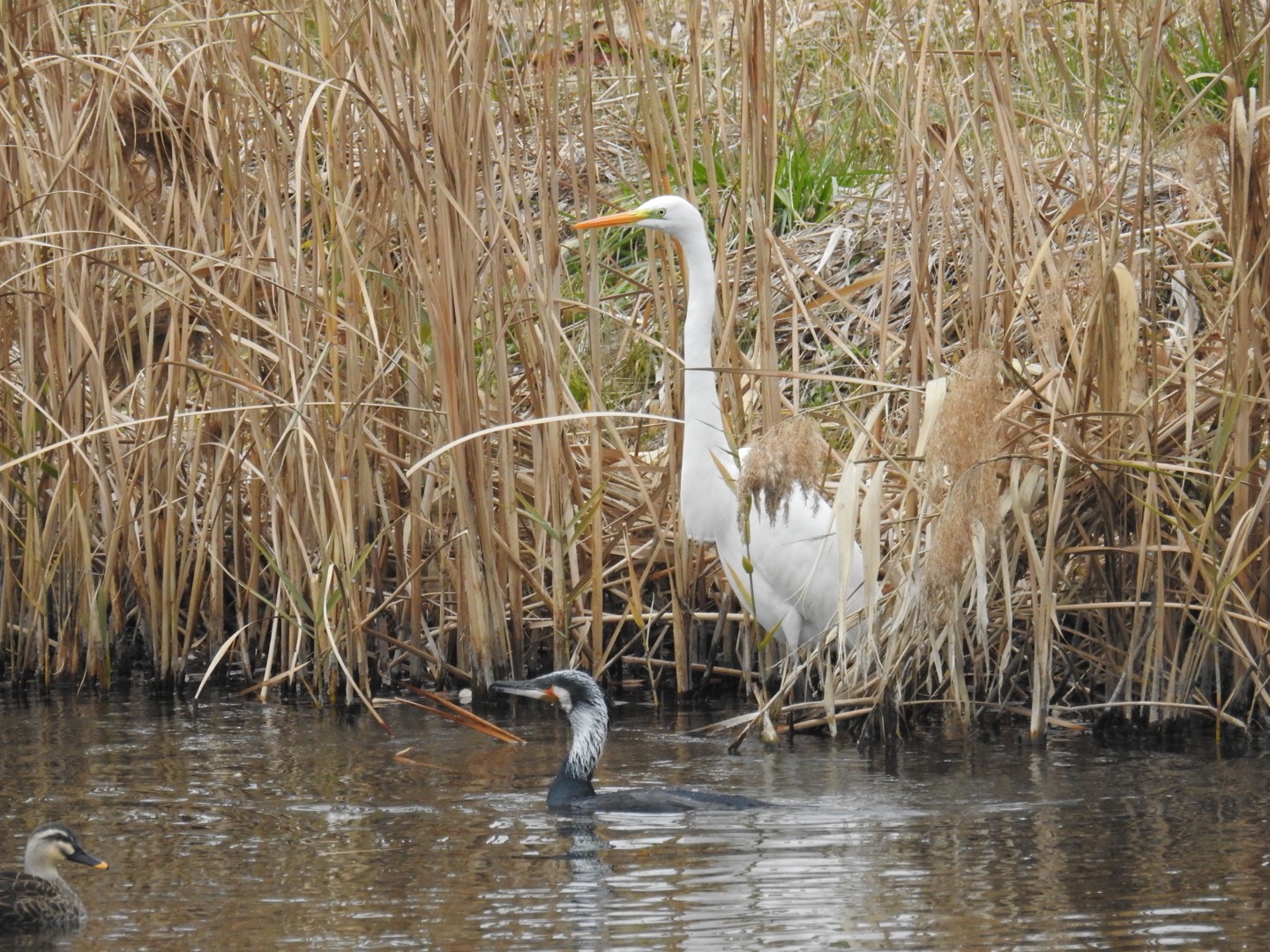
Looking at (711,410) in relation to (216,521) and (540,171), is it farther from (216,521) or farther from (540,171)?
(216,521)

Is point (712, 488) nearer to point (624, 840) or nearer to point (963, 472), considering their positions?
point (963, 472)

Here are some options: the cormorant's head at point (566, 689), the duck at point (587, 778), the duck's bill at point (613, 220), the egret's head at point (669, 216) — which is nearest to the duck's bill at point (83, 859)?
the duck at point (587, 778)

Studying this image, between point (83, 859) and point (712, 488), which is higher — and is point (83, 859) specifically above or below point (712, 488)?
below

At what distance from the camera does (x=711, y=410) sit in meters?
6.44

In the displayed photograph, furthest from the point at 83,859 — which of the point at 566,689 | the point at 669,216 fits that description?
the point at 669,216

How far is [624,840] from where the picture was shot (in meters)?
4.82

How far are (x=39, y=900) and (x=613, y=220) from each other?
3.18m

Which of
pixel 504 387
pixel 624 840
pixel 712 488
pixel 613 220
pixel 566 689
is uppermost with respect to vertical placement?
pixel 613 220

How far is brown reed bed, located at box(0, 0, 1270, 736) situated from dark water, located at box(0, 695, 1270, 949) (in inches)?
15.5

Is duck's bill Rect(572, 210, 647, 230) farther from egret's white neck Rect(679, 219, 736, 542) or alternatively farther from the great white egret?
egret's white neck Rect(679, 219, 736, 542)

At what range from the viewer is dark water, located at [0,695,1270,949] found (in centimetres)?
380

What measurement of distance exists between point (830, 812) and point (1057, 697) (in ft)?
5.23

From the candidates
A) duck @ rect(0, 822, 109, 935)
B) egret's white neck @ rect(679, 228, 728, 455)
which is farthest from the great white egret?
duck @ rect(0, 822, 109, 935)

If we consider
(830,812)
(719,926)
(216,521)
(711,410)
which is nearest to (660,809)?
(830,812)
